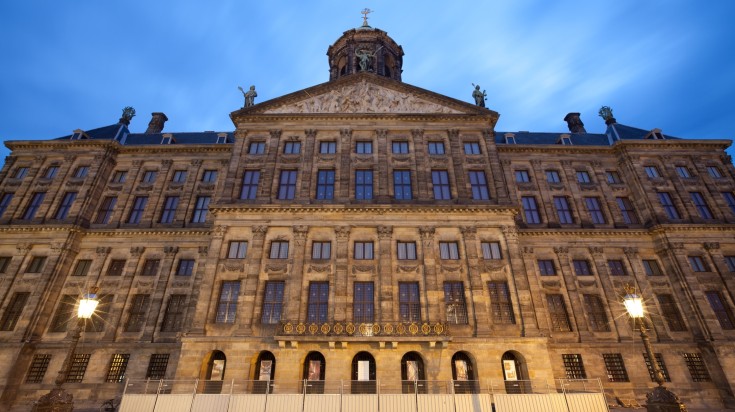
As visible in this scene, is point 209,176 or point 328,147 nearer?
point 328,147

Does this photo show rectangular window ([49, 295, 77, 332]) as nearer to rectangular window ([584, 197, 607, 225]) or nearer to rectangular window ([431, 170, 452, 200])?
rectangular window ([431, 170, 452, 200])

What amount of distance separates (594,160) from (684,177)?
27.7 feet

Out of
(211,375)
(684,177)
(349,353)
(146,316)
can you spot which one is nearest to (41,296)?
(146,316)

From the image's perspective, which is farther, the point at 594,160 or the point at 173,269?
the point at 594,160

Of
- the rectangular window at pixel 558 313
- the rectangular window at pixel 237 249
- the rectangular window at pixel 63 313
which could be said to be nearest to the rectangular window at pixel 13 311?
the rectangular window at pixel 63 313

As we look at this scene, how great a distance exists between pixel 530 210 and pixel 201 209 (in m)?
32.0

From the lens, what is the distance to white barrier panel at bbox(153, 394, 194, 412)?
16188 mm

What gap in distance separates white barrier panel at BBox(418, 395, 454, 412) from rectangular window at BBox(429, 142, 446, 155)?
2090 centimetres

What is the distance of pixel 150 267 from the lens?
103 ft

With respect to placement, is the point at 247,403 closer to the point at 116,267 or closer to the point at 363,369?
the point at 363,369

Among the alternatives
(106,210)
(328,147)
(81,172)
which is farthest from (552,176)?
(81,172)

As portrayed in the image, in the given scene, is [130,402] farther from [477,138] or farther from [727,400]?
[727,400]

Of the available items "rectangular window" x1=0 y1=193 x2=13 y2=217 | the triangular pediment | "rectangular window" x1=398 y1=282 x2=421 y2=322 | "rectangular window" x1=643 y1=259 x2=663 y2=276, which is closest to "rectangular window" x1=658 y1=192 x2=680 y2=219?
"rectangular window" x1=643 y1=259 x2=663 y2=276

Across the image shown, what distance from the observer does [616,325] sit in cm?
2881
